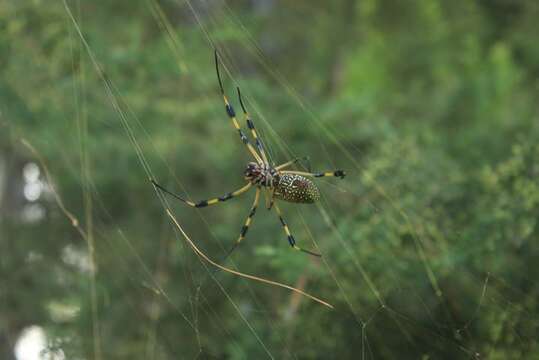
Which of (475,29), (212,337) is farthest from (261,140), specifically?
(475,29)

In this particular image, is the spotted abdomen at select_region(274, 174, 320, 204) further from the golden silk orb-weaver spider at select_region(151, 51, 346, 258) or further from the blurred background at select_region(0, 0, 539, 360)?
the blurred background at select_region(0, 0, 539, 360)

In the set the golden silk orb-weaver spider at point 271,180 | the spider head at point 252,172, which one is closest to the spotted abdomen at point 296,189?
the golden silk orb-weaver spider at point 271,180

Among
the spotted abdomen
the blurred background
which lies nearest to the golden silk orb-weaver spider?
the spotted abdomen

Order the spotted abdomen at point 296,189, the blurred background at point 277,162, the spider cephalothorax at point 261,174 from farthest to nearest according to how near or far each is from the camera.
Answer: the blurred background at point 277,162, the spider cephalothorax at point 261,174, the spotted abdomen at point 296,189

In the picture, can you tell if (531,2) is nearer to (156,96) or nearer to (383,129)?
(383,129)

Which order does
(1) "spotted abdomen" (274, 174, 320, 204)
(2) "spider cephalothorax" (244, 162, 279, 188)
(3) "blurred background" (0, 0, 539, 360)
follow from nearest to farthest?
(1) "spotted abdomen" (274, 174, 320, 204), (2) "spider cephalothorax" (244, 162, 279, 188), (3) "blurred background" (0, 0, 539, 360)

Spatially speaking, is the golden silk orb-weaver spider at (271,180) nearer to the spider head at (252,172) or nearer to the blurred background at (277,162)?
the spider head at (252,172)
